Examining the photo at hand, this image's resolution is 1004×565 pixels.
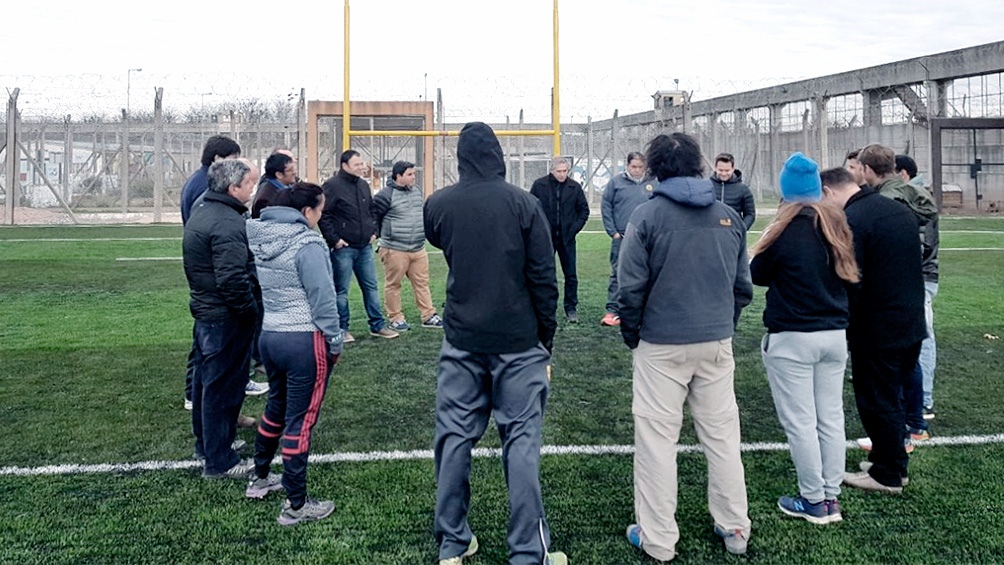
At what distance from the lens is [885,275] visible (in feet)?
14.1

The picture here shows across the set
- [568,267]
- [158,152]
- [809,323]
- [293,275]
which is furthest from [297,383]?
[158,152]

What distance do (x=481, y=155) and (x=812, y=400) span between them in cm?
198

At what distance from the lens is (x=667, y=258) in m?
3.66

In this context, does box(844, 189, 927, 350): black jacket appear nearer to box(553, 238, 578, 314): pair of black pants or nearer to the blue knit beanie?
the blue knit beanie

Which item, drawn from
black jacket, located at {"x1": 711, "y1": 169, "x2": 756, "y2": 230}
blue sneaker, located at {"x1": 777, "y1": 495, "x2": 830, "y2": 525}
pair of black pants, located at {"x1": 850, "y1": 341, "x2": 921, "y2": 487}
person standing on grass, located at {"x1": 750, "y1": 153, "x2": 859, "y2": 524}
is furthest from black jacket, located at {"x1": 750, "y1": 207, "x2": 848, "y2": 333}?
black jacket, located at {"x1": 711, "y1": 169, "x2": 756, "y2": 230}

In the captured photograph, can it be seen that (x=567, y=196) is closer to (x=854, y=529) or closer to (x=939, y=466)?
(x=939, y=466)

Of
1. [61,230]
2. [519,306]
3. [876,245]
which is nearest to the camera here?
[519,306]

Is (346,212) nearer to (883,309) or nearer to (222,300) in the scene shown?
(222,300)

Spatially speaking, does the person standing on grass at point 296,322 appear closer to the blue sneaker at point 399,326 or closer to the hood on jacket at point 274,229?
the hood on jacket at point 274,229

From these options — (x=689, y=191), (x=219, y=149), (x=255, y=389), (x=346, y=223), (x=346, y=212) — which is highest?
(x=219, y=149)

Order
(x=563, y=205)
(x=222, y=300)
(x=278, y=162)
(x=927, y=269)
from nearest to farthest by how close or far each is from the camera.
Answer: (x=222, y=300)
(x=927, y=269)
(x=278, y=162)
(x=563, y=205)

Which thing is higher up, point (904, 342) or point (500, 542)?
point (904, 342)

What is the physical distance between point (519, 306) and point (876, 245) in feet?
6.46

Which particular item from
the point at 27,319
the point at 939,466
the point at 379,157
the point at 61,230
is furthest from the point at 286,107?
the point at 939,466
